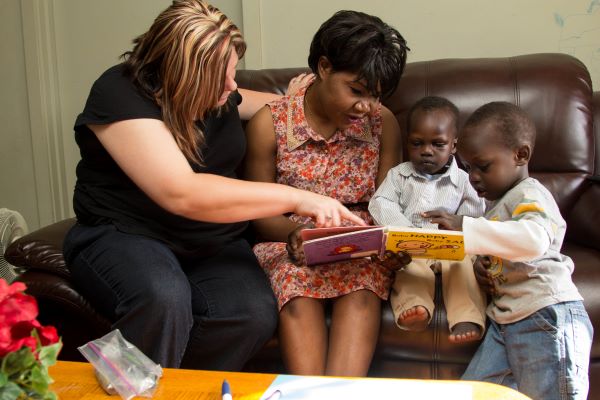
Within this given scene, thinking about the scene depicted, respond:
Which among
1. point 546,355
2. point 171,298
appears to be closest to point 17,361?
point 171,298

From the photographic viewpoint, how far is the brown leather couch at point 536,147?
6.06 ft

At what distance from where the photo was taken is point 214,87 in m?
1.73

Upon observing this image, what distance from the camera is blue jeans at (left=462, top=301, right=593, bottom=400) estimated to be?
156 centimetres

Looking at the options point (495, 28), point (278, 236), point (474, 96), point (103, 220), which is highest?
point (495, 28)

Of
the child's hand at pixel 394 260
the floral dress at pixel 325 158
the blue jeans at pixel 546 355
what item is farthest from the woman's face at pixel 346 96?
the blue jeans at pixel 546 355

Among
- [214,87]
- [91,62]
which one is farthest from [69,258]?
[91,62]

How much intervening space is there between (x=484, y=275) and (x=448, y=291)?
10 cm

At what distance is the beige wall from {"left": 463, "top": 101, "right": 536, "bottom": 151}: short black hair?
1.01 metres

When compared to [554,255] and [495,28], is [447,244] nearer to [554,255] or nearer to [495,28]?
[554,255]

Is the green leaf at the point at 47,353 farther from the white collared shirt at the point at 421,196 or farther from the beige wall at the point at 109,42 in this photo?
the beige wall at the point at 109,42

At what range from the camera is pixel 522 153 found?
174 cm

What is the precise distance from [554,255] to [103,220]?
45.0 inches

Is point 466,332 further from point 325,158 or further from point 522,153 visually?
point 325,158

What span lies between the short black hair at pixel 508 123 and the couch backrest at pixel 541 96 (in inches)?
17.7
